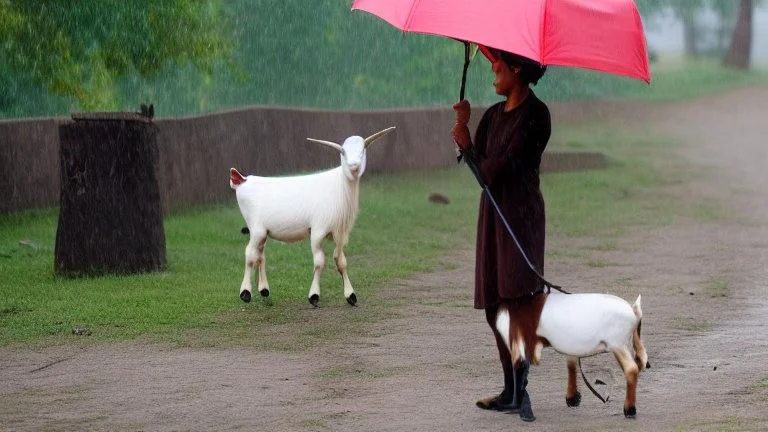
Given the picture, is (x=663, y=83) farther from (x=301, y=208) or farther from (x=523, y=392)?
(x=523, y=392)

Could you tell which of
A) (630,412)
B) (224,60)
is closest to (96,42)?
(224,60)

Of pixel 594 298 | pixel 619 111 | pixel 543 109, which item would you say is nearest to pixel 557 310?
pixel 594 298

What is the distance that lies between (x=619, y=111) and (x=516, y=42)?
2866cm

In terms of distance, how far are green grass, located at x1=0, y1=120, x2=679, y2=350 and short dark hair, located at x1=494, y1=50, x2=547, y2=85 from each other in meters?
2.83

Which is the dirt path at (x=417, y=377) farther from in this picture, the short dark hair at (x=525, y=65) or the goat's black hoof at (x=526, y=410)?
the short dark hair at (x=525, y=65)

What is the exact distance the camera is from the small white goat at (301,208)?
10.3 meters

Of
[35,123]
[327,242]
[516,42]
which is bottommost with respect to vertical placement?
[327,242]

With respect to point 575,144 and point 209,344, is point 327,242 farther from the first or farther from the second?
point 575,144

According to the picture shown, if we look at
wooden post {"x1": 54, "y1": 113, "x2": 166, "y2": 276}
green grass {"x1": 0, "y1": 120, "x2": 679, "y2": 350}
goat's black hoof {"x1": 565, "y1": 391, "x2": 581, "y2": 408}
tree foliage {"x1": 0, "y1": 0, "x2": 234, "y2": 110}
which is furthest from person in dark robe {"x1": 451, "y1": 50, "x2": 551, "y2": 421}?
tree foliage {"x1": 0, "y1": 0, "x2": 234, "y2": 110}

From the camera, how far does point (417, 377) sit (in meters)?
8.20

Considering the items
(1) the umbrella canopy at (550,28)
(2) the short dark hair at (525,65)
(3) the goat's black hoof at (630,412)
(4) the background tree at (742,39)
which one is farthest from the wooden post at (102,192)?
(4) the background tree at (742,39)

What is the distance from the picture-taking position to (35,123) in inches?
610

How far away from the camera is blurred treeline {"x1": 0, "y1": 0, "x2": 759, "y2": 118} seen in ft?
56.3

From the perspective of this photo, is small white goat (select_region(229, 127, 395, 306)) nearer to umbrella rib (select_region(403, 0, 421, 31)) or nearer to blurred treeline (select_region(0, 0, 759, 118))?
umbrella rib (select_region(403, 0, 421, 31))
